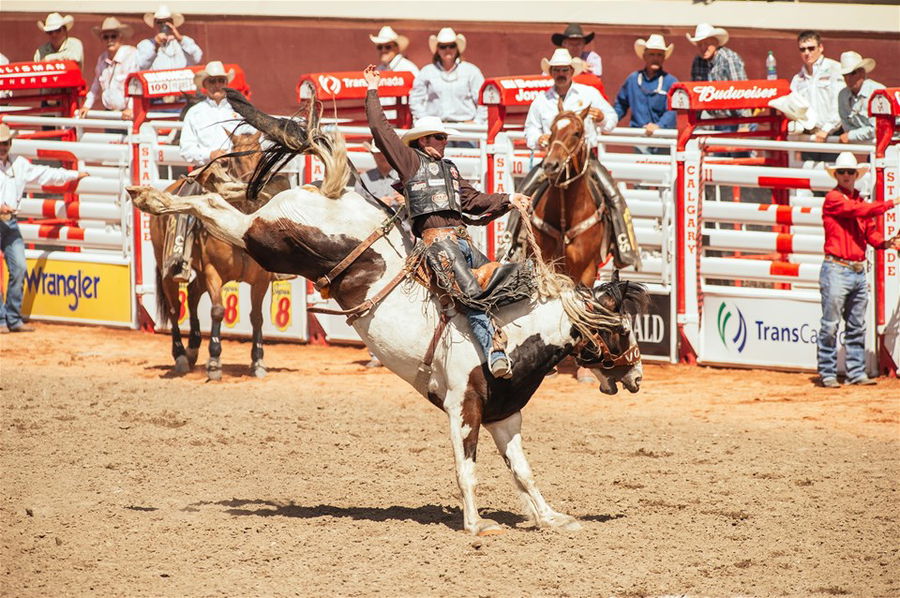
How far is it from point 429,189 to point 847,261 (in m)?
5.32

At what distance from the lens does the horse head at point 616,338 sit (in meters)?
7.77

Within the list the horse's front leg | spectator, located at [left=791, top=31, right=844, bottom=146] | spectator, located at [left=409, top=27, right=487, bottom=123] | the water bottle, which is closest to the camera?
the horse's front leg

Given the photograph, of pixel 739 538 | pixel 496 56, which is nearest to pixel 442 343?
pixel 739 538

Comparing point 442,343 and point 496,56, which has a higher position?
point 496,56

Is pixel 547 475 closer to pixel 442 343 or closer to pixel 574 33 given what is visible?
pixel 442 343

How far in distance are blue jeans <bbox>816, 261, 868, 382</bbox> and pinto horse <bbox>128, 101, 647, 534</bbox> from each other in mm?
4441

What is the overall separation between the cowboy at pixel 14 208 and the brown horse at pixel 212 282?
2.29 m

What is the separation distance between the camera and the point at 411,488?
8828 mm

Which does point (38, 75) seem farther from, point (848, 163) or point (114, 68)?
point (848, 163)

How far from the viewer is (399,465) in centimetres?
947

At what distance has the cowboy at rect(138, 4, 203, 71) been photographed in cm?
→ 1802

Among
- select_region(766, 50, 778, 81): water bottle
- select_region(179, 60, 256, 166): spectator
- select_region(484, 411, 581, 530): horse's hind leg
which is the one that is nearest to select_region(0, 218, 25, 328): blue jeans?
select_region(179, 60, 256, 166): spectator

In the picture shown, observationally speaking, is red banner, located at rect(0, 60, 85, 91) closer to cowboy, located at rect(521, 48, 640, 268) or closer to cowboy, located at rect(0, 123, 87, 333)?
cowboy, located at rect(0, 123, 87, 333)

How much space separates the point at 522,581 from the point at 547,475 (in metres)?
2.36
